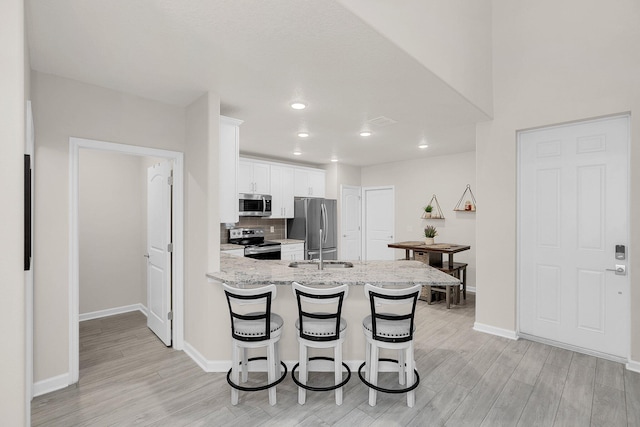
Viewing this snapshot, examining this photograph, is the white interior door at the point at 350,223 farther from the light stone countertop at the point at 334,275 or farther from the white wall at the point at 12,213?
the white wall at the point at 12,213

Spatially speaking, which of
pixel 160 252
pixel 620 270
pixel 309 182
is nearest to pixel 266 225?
pixel 309 182

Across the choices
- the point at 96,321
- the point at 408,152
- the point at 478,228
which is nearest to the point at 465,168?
the point at 408,152

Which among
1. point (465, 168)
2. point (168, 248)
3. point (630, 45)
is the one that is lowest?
point (168, 248)

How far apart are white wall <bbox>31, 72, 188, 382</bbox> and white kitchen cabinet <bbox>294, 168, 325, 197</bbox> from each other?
3.66 meters

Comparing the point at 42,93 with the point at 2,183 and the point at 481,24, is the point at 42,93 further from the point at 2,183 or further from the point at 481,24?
the point at 481,24

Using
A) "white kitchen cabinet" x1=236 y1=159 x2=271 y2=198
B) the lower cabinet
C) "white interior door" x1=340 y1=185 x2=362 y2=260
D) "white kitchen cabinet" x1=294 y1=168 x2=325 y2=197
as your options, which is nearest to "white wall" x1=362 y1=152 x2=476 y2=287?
"white interior door" x1=340 y1=185 x2=362 y2=260

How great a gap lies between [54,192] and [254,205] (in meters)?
2.97

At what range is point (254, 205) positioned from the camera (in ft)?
17.5

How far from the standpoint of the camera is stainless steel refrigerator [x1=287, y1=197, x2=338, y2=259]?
5961 mm

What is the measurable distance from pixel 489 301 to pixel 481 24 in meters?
3.05

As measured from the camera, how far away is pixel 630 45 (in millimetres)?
2830

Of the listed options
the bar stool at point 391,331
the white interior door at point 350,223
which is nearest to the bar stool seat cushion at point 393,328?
the bar stool at point 391,331

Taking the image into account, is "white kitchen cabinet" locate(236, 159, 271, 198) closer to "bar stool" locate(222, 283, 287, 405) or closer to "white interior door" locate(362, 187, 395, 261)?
"white interior door" locate(362, 187, 395, 261)


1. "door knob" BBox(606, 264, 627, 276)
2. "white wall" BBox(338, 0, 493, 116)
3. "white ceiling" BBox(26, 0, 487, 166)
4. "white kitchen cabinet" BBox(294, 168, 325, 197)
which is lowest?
"door knob" BBox(606, 264, 627, 276)
